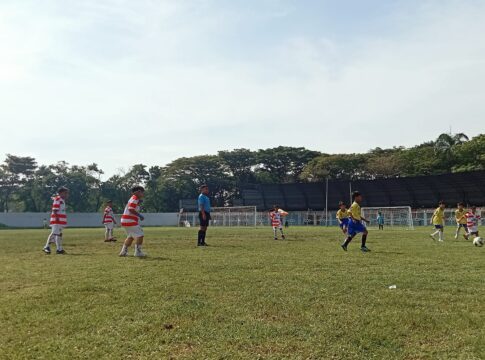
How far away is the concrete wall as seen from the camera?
7150cm

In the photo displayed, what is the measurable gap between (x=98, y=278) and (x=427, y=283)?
5.37 meters

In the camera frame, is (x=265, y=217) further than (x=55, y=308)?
Yes

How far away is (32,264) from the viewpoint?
34.2ft

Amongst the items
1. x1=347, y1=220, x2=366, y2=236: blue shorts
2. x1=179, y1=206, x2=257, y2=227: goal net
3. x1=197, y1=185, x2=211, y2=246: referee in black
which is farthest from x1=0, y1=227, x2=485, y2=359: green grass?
x1=179, y1=206, x2=257, y2=227: goal net

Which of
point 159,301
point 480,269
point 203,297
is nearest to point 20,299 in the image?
point 159,301

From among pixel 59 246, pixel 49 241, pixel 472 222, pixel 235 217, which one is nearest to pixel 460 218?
pixel 472 222

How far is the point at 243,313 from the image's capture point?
17.8 ft

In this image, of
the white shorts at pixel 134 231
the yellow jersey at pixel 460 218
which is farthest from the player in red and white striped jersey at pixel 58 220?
Result: the yellow jersey at pixel 460 218

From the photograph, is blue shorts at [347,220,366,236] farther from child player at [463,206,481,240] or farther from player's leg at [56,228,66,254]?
child player at [463,206,481,240]

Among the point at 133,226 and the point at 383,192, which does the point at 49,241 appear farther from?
the point at 383,192

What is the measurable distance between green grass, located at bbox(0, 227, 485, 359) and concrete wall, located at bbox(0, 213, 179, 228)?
217 feet

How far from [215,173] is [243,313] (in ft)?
275

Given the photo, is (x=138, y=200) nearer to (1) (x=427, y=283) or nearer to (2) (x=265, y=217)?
(1) (x=427, y=283)

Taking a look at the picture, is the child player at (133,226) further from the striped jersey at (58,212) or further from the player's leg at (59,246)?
the striped jersey at (58,212)
